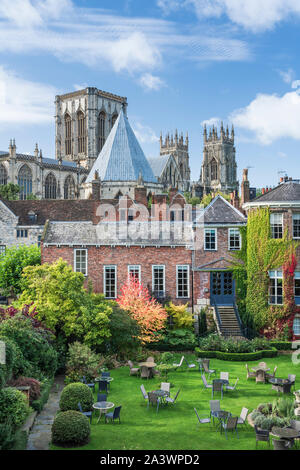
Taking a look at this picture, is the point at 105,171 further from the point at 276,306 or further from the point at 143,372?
the point at 143,372

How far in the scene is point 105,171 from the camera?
217 ft

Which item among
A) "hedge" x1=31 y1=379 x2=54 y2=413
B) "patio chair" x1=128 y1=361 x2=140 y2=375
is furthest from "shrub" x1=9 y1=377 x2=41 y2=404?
"patio chair" x1=128 y1=361 x2=140 y2=375

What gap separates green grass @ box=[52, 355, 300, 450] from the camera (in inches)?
703

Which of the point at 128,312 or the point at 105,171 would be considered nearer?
the point at 128,312

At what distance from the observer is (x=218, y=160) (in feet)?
535

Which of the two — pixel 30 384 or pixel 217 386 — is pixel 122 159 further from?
pixel 30 384

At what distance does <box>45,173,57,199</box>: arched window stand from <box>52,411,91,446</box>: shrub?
97.2 m

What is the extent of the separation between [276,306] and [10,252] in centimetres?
2203

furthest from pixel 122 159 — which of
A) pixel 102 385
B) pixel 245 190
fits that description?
pixel 102 385

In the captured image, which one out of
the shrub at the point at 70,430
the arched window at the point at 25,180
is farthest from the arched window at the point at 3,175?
the shrub at the point at 70,430

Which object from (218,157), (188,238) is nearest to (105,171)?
(188,238)

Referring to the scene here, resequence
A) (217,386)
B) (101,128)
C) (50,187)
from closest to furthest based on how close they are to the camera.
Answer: (217,386) → (50,187) → (101,128)

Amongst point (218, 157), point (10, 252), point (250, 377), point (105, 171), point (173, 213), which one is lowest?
point (250, 377)

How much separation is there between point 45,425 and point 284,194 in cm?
2389
